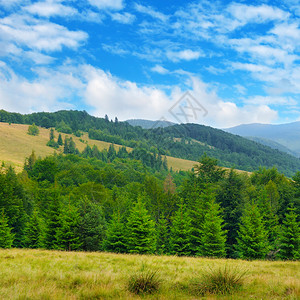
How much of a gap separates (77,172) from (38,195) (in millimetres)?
29179

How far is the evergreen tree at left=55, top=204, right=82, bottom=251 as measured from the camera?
105 feet

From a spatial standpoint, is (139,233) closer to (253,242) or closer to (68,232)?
(68,232)

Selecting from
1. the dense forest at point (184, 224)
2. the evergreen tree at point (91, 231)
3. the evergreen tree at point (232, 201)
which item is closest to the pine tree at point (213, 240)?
the dense forest at point (184, 224)

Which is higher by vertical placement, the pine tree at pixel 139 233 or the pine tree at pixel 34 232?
the pine tree at pixel 139 233

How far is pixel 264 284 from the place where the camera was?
25.6 feet

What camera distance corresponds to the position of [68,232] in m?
31.7

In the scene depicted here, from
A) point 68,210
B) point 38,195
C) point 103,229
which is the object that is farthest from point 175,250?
point 38,195

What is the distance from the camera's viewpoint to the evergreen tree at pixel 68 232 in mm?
32062

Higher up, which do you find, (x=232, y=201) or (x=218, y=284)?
(x=218, y=284)

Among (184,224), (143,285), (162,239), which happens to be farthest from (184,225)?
(143,285)

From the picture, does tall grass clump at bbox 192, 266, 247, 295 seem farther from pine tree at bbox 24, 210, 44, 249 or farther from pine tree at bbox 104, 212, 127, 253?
pine tree at bbox 24, 210, 44, 249

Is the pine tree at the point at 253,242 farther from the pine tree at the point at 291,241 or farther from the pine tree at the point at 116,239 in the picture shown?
the pine tree at the point at 116,239

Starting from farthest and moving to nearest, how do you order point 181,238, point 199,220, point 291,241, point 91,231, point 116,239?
point 199,220, point 91,231, point 181,238, point 116,239, point 291,241

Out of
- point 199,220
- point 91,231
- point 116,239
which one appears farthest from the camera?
point 199,220
